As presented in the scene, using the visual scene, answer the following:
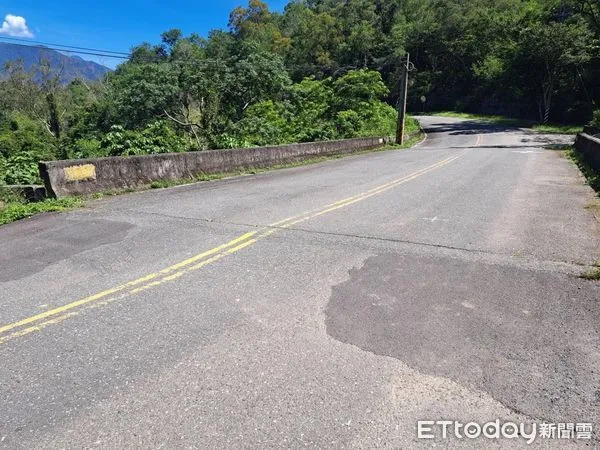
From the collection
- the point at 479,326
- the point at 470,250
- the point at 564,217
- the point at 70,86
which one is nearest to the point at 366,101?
the point at 564,217

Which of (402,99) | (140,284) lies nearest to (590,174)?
(140,284)

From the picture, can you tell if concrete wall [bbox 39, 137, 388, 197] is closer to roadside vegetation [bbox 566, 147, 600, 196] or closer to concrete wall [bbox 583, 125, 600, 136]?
roadside vegetation [bbox 566, 147, 600, 196]

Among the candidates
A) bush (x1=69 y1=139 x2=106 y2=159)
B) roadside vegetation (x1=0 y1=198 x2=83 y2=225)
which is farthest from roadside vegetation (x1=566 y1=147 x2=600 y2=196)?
bush (x1=69 y1=139 x2=106 y2=159)

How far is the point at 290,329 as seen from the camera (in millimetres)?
3568

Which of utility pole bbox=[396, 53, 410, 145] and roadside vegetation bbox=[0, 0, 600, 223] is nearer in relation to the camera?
roadside vegetation bbox=[0, 0, 600, 223]

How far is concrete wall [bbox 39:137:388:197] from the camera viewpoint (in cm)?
878

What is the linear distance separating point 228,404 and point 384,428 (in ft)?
3.22

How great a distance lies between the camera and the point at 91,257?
5.34 meters

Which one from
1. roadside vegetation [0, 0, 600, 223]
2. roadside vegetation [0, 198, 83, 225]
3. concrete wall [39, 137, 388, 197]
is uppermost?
roadside vegetation [0, 0, 600, 223]

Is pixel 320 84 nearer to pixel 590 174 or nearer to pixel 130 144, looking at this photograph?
pixel 590 174

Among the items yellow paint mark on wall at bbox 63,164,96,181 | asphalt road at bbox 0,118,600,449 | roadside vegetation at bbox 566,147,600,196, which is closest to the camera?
asphalt road at bbox 0,118,600,449

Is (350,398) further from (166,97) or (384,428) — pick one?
(166,97)

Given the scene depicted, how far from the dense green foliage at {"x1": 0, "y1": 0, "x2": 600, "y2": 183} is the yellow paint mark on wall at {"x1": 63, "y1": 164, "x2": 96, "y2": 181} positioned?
186cm

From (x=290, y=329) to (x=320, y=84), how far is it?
113 ft
